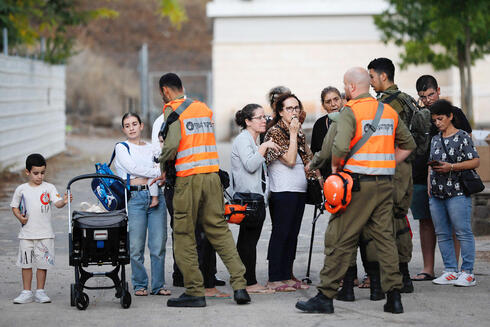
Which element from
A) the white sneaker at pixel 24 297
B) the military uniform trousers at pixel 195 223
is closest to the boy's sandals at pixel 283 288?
the military uniform trousers at pixel 195 223

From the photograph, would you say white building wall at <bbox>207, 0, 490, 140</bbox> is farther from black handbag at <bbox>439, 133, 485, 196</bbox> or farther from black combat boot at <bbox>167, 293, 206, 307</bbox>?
black combat boot at <bbox>167, 293, 206, 307</bbox>

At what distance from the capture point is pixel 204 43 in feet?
218

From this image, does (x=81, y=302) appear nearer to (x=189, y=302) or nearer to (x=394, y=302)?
(x=189, y=302)

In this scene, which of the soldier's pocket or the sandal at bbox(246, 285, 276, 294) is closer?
the soldier's pocket

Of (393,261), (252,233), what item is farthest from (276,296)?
(393,261)

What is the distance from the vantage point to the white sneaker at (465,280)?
320 inches

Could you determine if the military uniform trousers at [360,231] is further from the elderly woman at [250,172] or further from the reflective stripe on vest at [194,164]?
the reflective stripe on vest at [194,164]

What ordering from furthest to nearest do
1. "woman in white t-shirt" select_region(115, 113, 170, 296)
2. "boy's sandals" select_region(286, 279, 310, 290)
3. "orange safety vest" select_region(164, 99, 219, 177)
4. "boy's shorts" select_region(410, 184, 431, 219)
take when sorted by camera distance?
"boy's shorts" select_region(410, 184, 431, 219), "boy's sandals" select_region(286, 279, 310, 290), "woman in white t-shirt" select_region(115, 113, 170, 296), "orange safety vest" select_region(164, 99, 219, 177)

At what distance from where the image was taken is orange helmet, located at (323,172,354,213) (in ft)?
22.4

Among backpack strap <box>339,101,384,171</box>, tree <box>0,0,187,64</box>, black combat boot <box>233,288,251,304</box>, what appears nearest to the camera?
backpack strap <box>339,101,384,171</box>

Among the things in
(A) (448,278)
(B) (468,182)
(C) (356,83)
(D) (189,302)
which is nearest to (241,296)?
(D) (189,302)

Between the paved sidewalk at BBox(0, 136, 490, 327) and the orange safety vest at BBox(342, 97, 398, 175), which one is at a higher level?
the orange safety vest at BBox(342, 97, 398, 175)

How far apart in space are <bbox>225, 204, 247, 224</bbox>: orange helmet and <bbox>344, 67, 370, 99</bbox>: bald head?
1.44m

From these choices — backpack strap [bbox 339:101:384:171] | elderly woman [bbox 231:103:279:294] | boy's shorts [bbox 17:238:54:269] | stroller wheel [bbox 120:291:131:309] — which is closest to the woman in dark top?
elderly woman [bbox 231:103:279:294]
